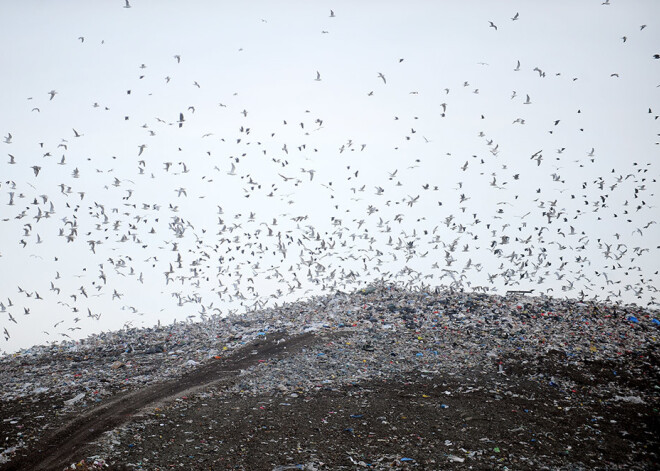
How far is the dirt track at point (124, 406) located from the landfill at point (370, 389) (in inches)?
2.4

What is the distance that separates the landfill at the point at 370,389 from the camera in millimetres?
Result: 7816

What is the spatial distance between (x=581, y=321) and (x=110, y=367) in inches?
542

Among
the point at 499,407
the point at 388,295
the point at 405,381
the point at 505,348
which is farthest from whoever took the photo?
the point at 388,295

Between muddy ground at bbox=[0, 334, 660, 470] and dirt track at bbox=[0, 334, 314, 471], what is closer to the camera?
muddy ground at bbox=[0, 334, 660, 470]

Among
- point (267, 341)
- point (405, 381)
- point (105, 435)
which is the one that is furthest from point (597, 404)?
point (105, 435)

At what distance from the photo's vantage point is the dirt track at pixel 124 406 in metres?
7.80

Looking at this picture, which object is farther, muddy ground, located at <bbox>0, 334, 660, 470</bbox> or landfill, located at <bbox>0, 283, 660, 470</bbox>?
landfill, located at <bbox>0, 283, 660, 470</bbox>

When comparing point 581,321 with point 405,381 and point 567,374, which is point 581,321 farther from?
point 405,381

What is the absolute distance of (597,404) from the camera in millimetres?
9633

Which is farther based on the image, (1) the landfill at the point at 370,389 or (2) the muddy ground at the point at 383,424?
(1) the landfill at the point at 370,389

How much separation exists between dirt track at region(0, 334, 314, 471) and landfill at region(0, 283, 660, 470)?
60mm

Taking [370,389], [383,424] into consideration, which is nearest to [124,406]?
[370,389]

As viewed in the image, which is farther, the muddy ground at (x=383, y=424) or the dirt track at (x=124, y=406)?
the dirt track at (x=124, y=406)

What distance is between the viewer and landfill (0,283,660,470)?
7.82 meters
